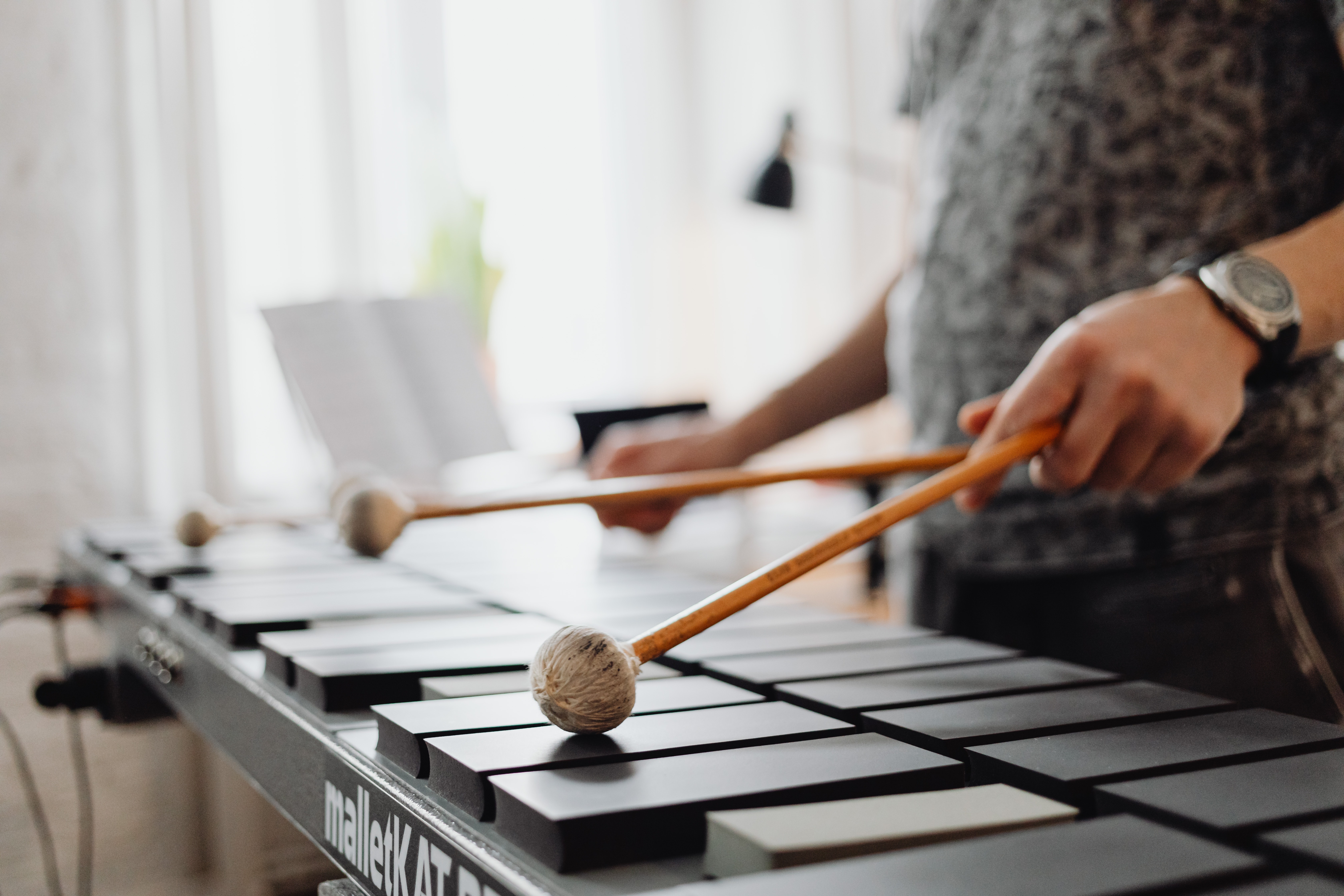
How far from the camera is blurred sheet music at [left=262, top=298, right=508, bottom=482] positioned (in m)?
1.60

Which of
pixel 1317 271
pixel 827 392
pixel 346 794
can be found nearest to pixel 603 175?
pixel 827 392

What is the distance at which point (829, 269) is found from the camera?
4.78 m

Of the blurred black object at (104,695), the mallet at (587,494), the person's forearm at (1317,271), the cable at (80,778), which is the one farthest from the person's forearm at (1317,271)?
the cable at (80,778)

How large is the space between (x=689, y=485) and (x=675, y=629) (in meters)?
0.53

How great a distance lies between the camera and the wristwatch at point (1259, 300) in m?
0.86

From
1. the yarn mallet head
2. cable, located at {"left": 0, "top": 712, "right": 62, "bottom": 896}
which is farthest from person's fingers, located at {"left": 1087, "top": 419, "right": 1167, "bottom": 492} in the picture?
cable, located at {"left": 0, "top": 712, "right": 62, "bottom": 896}

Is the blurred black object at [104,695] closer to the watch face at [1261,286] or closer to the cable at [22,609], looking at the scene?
the cable at [22,609]

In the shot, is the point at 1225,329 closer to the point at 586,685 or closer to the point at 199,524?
the point at 586,685

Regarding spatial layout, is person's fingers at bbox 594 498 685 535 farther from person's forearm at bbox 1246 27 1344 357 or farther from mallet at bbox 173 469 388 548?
person's forearm at bbox 1246 27 1344 357

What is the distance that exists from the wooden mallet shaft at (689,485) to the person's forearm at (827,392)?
0.96 ft

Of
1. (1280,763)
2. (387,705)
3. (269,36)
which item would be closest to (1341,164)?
(1280,763)

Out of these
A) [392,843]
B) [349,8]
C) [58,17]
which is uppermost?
[349,8]

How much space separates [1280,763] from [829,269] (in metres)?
4.38

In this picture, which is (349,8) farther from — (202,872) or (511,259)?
(202,872)
